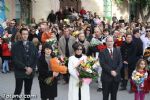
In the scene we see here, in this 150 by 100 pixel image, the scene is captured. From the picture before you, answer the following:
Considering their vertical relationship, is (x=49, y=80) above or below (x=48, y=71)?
below

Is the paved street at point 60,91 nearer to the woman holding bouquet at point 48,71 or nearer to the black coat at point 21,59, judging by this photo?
the black coat at point 21,59

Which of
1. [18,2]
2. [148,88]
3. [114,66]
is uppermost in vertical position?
[18,2]

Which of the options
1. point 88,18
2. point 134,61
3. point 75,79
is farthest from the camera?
point 88,18

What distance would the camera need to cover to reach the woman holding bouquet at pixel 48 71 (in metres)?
9.93

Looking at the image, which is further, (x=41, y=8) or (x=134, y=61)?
(x=41, y=8)

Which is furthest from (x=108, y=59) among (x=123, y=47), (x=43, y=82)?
(x=123, y=47)

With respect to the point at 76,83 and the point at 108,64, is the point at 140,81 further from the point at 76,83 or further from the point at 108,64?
the point at 76,83

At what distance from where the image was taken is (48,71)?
9.94 m

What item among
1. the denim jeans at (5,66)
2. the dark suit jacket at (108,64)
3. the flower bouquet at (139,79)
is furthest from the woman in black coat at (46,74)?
the denim jeans at (5,66)

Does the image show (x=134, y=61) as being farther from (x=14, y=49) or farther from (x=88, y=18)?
(x=88, y=18)

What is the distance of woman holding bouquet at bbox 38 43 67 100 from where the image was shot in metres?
9.93

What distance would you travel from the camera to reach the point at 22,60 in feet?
33.4

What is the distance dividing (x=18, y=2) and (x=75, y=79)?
15906 millimetres

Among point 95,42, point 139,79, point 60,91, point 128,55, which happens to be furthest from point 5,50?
point 139,79
